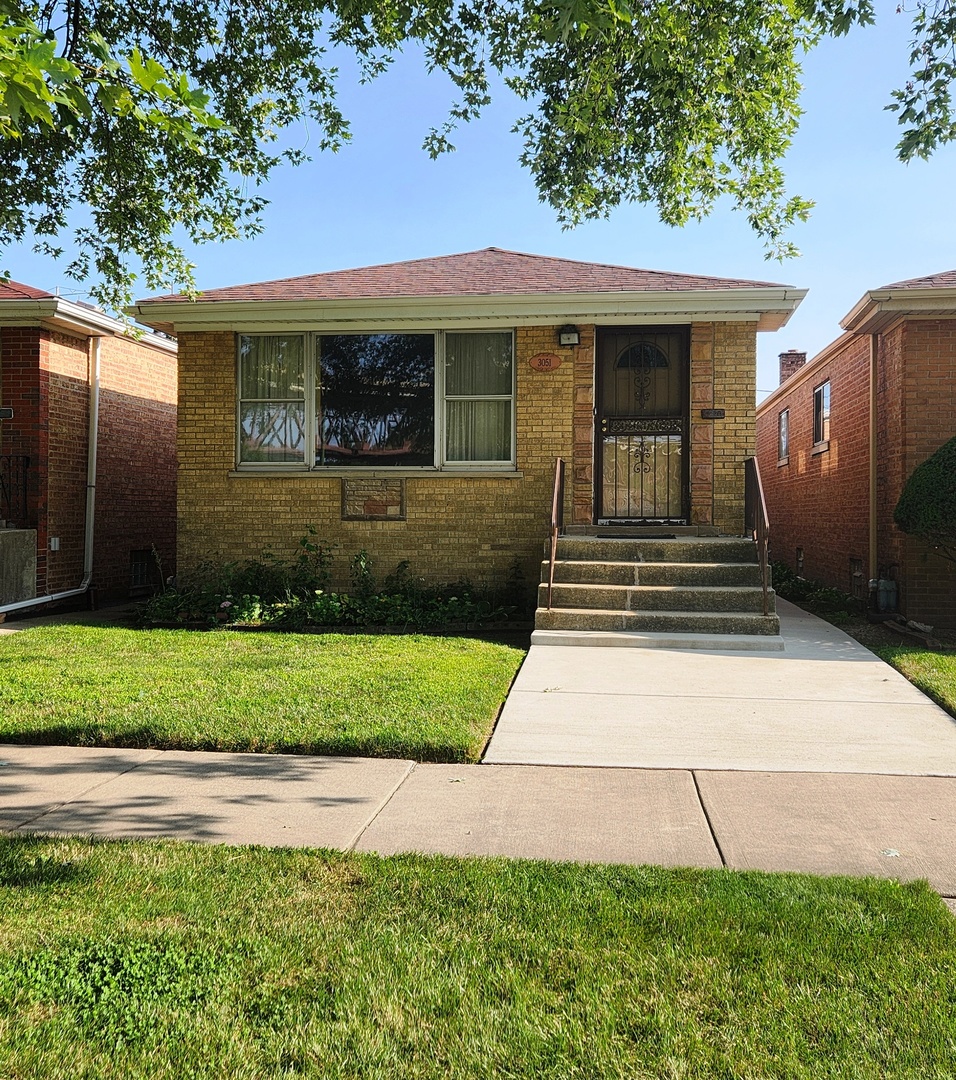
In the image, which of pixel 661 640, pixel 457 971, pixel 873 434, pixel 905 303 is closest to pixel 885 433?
pixel 873 434

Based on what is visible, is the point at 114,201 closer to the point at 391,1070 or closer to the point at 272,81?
the point at 272,81

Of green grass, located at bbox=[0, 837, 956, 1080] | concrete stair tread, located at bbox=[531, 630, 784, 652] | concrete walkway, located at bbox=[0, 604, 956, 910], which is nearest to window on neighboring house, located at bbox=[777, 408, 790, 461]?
concrete stair tread, located at bbox=[531, 630, 784, 652]

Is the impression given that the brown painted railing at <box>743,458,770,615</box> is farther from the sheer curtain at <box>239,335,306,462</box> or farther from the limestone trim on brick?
the sheer curtain at <box>239,335,306,462</box>

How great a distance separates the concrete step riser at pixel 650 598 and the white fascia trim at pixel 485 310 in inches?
129

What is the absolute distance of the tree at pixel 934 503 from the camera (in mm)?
8406

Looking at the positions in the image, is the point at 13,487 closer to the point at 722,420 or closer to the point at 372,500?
the point at 372,500

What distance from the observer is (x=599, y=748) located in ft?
15.7

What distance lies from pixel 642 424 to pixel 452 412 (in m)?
2.31

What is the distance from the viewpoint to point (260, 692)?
5.83m

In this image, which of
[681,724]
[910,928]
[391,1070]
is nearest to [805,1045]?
[910,928]

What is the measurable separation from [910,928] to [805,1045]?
0.79m

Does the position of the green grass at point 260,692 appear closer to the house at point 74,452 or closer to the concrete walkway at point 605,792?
the concrete walkway at point 605,792

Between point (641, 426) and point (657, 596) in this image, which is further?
point (641, 426)

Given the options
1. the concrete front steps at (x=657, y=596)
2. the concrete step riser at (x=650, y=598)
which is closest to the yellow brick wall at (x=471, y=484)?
the concrete front steps at (x=657, y=596)
